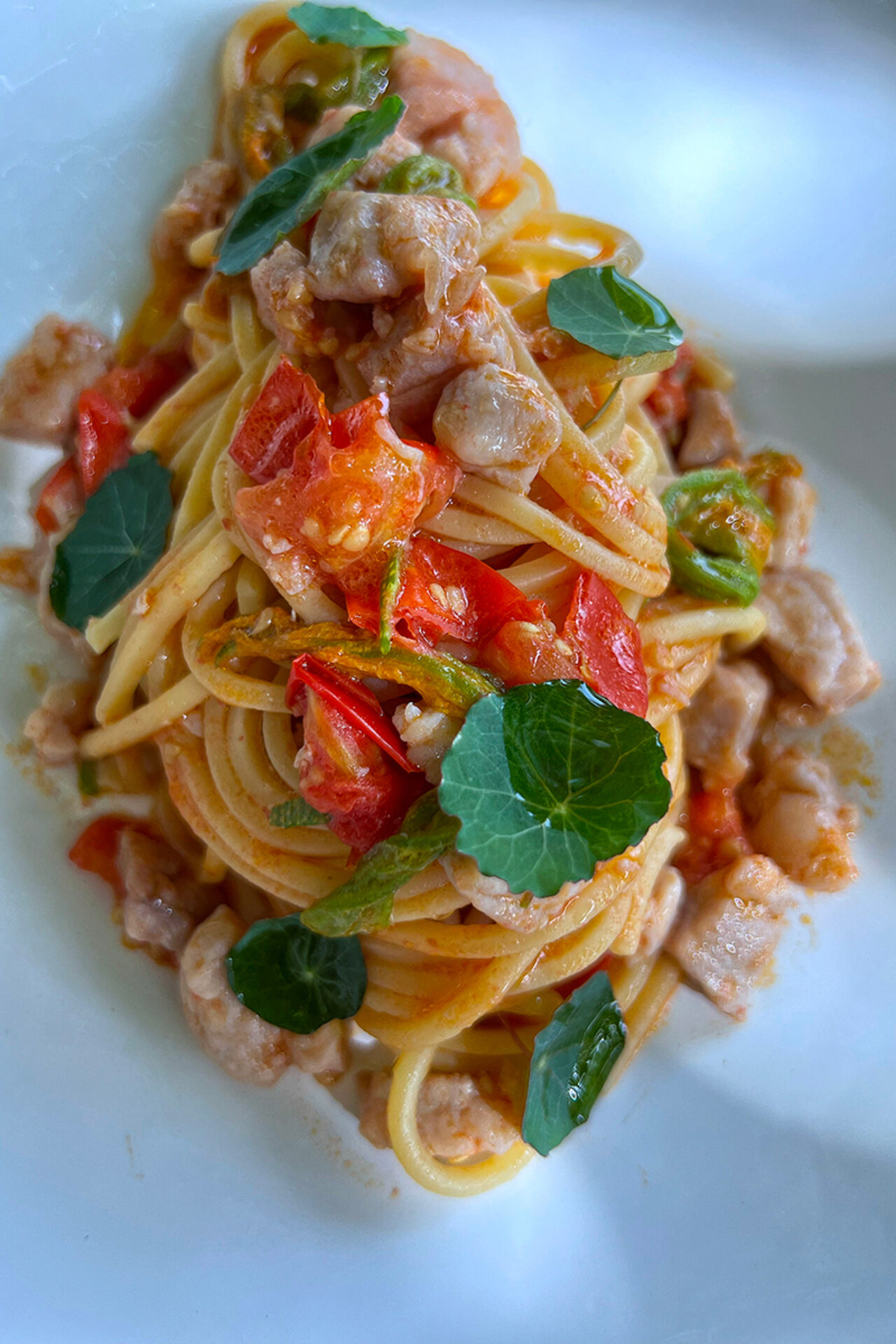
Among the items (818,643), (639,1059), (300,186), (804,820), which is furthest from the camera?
(818,643)

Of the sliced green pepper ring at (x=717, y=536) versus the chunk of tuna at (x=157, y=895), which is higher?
the sliced green pepper ring at (x=717, y=536)

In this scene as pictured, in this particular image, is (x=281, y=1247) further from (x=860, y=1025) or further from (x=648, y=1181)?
(x=860, y=1025)

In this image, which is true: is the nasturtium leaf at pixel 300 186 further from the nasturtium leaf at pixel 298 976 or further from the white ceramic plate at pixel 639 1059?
the nasturtium leaf at pixel 298 976

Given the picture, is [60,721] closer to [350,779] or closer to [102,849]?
[102,849]

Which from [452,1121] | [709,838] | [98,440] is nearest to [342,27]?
[98,440]

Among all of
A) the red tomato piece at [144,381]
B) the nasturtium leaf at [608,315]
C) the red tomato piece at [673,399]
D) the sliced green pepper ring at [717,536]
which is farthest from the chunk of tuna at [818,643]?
the red tomato piece at [144,381]

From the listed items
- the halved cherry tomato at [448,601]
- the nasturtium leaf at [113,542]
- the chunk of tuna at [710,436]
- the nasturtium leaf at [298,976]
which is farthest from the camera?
the chunk of tuna at [710,436]

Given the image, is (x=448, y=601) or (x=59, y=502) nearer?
(x=448, y=601)
